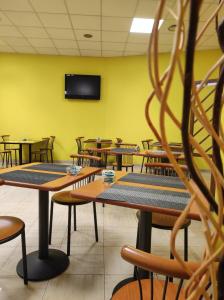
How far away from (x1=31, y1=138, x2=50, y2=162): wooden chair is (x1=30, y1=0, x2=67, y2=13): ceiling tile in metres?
3.34

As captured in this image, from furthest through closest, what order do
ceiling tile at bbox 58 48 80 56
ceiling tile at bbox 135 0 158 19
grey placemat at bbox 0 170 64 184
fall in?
ceiling tile at bbox 58 48 80 56 → ceiling tile at bbox 135 0 158 19 → grey placemat at bbox 0 170 64 184

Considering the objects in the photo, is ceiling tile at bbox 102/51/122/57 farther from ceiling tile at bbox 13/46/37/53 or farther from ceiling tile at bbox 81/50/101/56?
ceiling tile at bbox 13/46/37/53

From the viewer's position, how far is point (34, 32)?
521cm

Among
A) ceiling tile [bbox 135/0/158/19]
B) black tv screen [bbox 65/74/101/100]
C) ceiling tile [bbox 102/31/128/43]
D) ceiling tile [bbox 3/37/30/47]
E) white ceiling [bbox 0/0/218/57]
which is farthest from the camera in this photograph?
black tv screen [bbox 65/74/101/100]

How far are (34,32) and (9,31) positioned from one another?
54 cm

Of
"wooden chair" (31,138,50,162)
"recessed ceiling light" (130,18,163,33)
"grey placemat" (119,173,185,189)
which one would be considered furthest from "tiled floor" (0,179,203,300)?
"recessed ceiling light" (130,18,163,33)

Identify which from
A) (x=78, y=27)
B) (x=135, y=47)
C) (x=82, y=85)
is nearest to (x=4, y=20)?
(x=78, y=27)

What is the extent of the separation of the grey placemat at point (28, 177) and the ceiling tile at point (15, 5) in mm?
3378

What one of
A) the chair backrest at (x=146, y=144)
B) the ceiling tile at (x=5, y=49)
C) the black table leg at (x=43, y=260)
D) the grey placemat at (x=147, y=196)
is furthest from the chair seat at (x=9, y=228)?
the ceiling tile at (x=5, y=49)

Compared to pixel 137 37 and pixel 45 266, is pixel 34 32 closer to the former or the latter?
pixel 137 37

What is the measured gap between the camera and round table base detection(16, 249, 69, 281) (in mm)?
1854

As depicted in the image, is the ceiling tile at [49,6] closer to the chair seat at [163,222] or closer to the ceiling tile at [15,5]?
the ceiling tile at [15,5]

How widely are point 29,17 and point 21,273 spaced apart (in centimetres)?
441

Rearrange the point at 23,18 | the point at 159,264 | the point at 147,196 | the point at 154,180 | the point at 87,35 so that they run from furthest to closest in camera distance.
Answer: the point at 87,35, the point at 23,18, the point at 154,180, the point at 147,196, the point at 159,264
